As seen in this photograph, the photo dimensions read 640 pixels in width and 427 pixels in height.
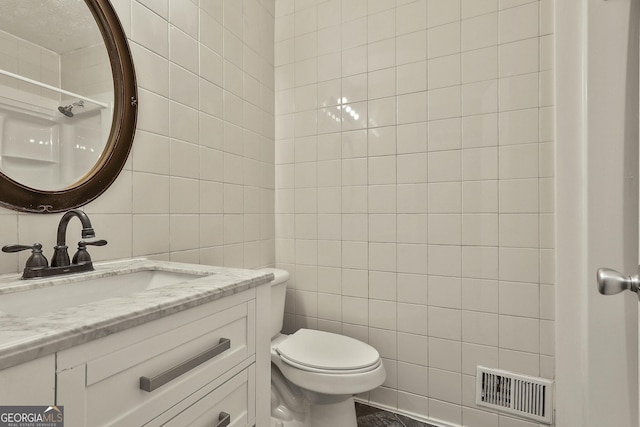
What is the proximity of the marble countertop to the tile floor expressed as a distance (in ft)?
3.64

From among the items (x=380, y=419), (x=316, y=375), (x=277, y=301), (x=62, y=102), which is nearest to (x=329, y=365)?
(x=316, y=375)

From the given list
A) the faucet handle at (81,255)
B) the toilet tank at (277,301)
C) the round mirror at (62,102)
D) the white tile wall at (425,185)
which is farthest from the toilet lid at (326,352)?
the round mirror at (62,102)

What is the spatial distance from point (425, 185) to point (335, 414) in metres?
1.08

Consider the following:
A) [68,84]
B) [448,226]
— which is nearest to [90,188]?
[68,84]

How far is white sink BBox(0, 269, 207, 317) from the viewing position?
725 mm

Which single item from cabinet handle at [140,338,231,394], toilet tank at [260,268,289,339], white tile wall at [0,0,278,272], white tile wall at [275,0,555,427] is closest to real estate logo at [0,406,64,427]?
cabinet handle at [140,338,231,394]

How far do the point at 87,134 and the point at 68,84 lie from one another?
15cm

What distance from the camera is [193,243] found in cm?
138

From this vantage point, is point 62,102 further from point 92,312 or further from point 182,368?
point 182,368

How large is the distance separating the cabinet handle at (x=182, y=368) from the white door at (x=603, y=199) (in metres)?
0.78

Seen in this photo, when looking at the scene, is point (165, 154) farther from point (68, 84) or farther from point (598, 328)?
point (598, 328)

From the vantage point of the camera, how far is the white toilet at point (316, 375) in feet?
4.17

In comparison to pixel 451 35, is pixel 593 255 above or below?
below

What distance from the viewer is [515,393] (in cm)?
143
